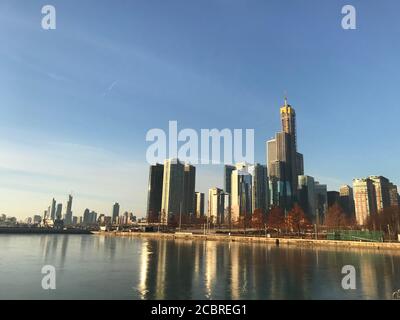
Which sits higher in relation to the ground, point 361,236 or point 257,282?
point 361,236

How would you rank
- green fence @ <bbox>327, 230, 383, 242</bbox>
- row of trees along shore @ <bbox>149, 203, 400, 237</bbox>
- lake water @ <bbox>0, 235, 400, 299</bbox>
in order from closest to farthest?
lake water @ <bbox>0, 235, 400, 299</bbox> < green fence @ <bbox>327, 230, 383, 242</bbox> < row of trees along shore @ <bbox>149, 203, 400, 237</bbox>

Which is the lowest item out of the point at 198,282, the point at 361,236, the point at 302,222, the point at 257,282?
the point at 198,282

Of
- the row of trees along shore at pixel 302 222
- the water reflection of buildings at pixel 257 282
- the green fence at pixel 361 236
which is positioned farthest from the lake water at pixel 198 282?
the row of trees along shore at pixel 302 222

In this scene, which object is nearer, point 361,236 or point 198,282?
point 198,282

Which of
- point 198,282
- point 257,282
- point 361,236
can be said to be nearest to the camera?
point 257,282

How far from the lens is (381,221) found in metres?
123

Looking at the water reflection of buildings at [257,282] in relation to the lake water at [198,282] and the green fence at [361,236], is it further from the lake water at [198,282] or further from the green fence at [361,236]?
the green fence at [361,236]

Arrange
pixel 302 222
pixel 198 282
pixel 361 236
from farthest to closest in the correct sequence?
pixel 302 222 < pixel 361 236 < pixel 198 282

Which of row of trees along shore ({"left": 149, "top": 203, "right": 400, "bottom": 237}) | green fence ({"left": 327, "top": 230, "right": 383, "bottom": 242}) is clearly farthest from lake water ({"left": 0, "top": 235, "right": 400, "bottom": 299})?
row of trees along shore ({"left": 149, "top": 203, "right": 400, "bottom": 237})

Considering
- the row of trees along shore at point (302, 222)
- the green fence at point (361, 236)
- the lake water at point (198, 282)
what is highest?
the row of trees along shore at point (302, 222)

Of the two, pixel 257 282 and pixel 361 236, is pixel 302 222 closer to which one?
pixel 361 236

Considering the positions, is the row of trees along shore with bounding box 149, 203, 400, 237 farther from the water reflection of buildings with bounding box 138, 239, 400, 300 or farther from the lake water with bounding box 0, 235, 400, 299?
the lake water with bounding box 0, 235, 400, 299

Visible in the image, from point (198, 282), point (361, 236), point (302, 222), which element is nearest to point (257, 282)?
point (198, 282)
